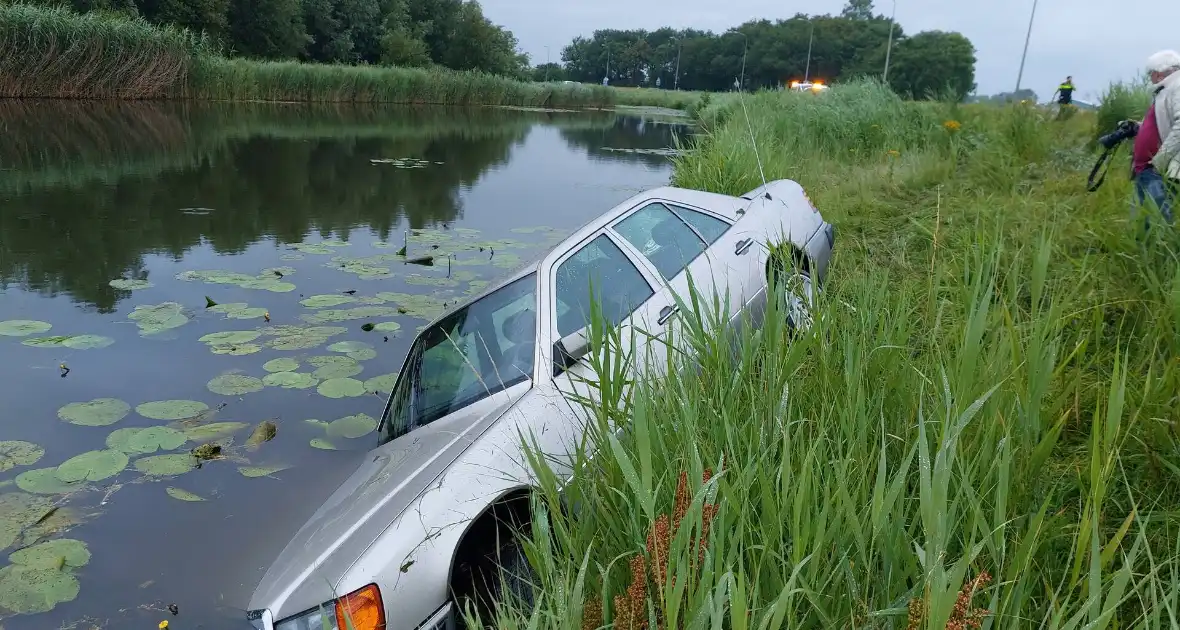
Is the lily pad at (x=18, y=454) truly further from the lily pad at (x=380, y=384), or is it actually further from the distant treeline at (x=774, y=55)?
the distant treeline at (x=774, y=55)

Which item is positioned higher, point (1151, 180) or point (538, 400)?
point (1151, 180)

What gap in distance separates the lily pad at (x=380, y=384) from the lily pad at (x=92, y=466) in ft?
5.10

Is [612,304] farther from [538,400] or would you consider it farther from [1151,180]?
[1151,180]

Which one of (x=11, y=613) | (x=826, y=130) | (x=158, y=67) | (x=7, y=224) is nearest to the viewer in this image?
(x=11, y=613)

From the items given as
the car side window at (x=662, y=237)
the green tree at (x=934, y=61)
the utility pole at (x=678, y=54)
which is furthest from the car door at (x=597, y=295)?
the utility pole at (x=678, y=54)

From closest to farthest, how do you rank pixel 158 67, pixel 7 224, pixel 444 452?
pixel 444 452 → pixel 7 224 → pixel 158 67

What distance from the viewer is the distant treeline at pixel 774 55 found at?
76750mm

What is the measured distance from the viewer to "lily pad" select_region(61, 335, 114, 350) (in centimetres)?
592

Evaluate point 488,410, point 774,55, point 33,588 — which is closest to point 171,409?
point 33,588

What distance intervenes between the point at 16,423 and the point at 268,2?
175 feet

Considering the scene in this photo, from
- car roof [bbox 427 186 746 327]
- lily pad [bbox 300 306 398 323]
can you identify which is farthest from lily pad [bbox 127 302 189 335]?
car roof [bbox 427 186 746 327]

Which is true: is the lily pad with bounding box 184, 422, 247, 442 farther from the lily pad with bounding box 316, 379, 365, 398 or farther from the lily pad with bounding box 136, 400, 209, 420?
the lily pad with bounding box 316, 379, 365, 398

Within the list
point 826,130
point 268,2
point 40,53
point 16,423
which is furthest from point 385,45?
point 16,423

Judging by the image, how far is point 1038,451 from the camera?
196 cm
